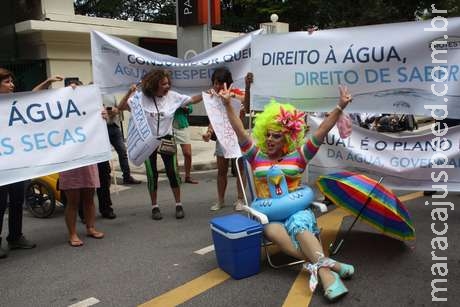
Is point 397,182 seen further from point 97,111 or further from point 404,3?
point 404,3

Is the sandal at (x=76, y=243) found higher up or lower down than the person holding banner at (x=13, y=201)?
lower down

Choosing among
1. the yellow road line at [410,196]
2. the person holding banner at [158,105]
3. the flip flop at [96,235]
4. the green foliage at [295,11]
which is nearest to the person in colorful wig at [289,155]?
the person holding banner at [158,105]

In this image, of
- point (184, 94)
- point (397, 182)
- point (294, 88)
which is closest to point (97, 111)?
point (184, 94)

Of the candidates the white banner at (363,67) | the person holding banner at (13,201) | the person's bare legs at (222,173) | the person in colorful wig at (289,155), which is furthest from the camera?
the person's bare legs at (222,173)

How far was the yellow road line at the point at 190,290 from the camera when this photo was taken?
3547 millimetres

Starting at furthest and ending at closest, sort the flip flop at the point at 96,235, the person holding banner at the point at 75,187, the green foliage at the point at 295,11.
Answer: the green foliage at the point at 295,11 → the flip flop at the point at 96,235 → the person holding banner at the point at 75,187

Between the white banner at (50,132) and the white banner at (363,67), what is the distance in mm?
1642

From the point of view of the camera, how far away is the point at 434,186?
181 inches

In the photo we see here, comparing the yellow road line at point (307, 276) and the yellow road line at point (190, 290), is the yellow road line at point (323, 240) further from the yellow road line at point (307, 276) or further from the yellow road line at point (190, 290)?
the yellow road line at point (190, 290)

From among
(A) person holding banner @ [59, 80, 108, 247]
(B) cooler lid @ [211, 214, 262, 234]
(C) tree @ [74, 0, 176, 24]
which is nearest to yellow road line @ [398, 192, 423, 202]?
(B) cooler lid @ [211, 214, 262, 234]

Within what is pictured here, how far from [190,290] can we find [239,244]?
49 centimetres

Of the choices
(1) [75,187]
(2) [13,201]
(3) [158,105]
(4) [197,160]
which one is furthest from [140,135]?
(4) [197,160]

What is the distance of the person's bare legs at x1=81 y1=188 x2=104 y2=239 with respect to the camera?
16.4 feet

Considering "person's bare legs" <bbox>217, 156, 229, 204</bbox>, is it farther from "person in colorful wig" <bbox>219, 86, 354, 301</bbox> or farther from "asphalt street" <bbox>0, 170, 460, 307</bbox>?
"person in colorful wig" <bbox>219, 86, 354, 301</bbox>
